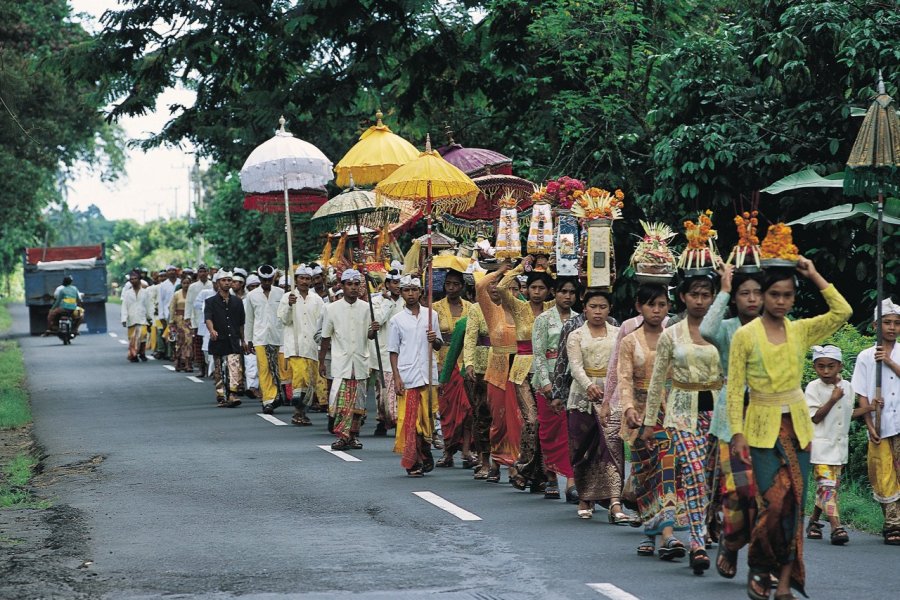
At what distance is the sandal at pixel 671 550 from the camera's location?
28.7 ft

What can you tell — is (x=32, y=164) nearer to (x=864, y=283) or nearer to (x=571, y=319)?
(x=864, y=283)

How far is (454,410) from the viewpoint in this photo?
13.6 m

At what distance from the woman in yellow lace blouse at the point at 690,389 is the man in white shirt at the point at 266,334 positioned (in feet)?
37.0

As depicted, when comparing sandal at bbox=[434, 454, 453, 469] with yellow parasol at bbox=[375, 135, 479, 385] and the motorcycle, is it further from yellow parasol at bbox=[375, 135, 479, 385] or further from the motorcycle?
the motorcycle

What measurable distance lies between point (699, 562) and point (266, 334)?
40.7ft

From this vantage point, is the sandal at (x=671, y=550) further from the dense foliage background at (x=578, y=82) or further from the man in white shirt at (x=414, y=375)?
the dense foliage background at (x=578, y=82)

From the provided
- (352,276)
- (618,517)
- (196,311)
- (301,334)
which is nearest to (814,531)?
(618,517)

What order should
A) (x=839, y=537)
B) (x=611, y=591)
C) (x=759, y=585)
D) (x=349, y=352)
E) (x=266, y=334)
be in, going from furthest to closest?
(x=266, y=334) → (x=349, y=352) → (x=839, y=537) → (x=611, y=591) → (x=759, y=585)

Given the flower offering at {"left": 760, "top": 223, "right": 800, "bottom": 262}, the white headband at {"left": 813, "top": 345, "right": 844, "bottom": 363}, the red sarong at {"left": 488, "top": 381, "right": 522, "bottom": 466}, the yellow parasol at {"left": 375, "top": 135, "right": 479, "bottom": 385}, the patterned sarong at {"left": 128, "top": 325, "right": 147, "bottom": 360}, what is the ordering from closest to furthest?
the flower offering at {"left": 760, "top": 223, "right": 800, "bottom": 262} < the white headband at {"left": 813, "top": 345, "right": 844, "bottom": 363} < the red sarong at {"left": 488, "top": 381, "right": 522, "bottom": 466} < the yellow parasol at {"left": 375, "top": 135, "right": 479, "bottom": 385} < the patterned sarong at {"left": 128, "top": 325, "right": 147, "bottom": 360}

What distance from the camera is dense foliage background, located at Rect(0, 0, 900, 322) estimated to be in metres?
16.0

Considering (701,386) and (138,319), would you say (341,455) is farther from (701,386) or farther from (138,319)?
(138,319)

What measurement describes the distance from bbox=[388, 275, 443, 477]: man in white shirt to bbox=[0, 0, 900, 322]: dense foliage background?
4.48 m

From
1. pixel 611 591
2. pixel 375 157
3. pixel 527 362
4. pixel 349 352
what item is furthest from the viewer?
pixel 375 157

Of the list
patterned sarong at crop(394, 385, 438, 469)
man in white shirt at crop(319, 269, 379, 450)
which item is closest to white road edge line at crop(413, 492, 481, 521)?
patterned sarong at crop(394, 385, 438, 469)
